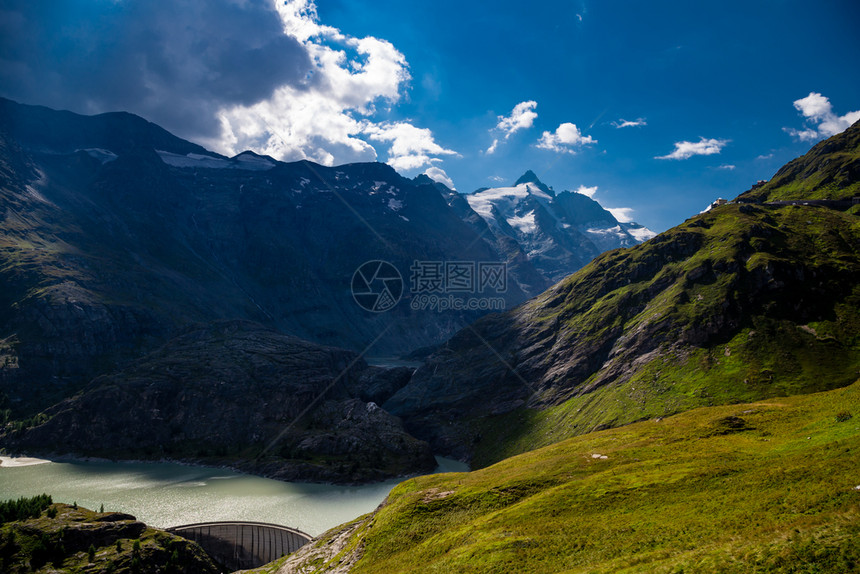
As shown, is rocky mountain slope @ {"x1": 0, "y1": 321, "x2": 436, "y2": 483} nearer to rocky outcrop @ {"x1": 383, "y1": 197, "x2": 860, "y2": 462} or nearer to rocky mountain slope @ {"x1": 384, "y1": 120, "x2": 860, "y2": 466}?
rocky mountain slope @ {"x1": 384, "y1": 120, "x2": 860, "y2": 466}

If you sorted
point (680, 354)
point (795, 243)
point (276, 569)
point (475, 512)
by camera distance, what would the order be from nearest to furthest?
point (475, 512), point (276, 569), point (680, 354), point (795, 243)

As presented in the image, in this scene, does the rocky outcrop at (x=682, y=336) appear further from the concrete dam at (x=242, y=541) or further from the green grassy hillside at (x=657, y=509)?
the concrete dam at (x=242, y=541)

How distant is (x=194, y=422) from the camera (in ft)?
590

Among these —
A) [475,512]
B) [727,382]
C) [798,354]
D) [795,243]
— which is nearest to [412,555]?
Answer: [475,512]

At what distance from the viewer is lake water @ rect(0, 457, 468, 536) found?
111m

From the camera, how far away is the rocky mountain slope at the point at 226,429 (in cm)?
15575

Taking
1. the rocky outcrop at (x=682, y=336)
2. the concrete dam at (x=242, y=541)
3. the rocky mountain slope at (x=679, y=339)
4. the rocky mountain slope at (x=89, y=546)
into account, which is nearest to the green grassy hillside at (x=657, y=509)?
the rocky mountain slope at (x=89, y=546)

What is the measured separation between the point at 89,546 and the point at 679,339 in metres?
137

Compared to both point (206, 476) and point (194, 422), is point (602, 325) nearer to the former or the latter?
point (206, 476)

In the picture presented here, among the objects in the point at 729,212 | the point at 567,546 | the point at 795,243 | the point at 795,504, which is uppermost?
the point at 729,212

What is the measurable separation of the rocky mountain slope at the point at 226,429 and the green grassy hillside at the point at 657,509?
91287 mm

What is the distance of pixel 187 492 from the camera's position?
130 metres

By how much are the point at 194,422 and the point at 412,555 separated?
164 meters

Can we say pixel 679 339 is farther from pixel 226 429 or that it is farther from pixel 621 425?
pixel 226 429
